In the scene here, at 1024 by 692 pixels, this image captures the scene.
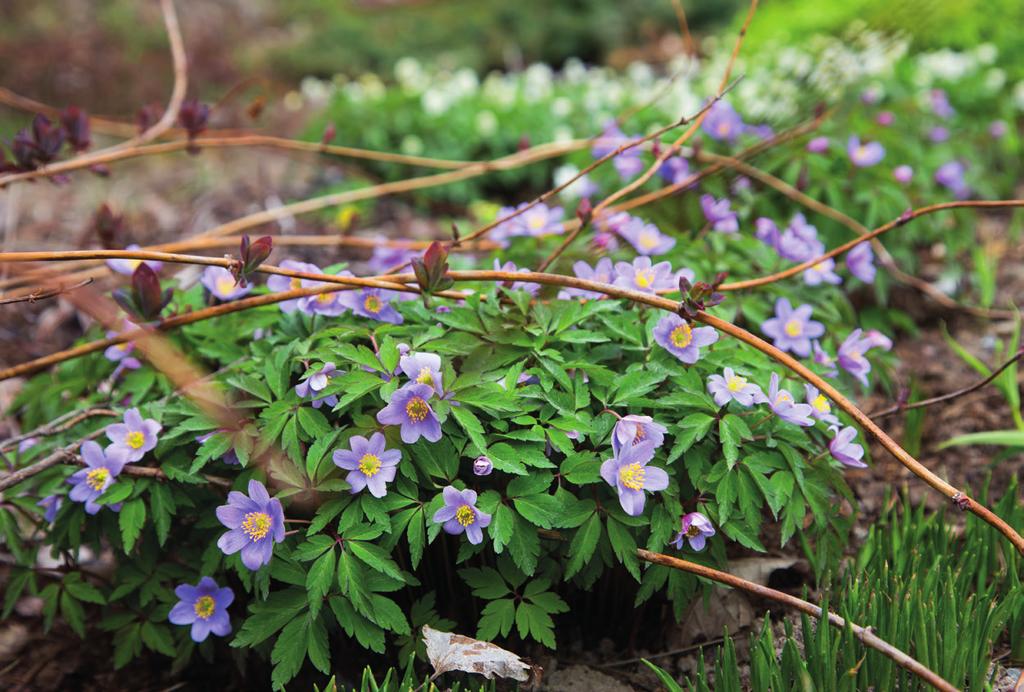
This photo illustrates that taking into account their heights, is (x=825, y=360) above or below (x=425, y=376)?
below

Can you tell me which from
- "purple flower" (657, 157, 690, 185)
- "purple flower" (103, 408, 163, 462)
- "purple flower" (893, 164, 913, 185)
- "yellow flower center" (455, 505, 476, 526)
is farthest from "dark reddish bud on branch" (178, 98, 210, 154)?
"purple flower" (893, 164, 913, 185)

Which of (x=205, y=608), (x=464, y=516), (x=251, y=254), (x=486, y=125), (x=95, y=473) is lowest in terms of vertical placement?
(x=205, y=608)

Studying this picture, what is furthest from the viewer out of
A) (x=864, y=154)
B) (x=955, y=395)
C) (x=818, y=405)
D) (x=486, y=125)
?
(x=486, y=125)

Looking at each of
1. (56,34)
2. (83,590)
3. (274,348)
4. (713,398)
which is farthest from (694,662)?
(56,34)

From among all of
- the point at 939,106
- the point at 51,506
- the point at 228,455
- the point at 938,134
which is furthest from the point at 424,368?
the point at 939,106

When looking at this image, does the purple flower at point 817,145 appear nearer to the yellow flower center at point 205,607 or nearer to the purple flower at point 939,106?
the purple flower at point 939,106

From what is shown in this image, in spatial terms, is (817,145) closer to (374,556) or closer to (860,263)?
(860,263)
